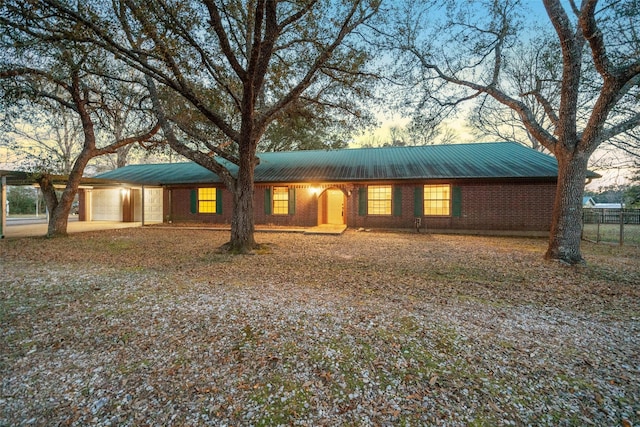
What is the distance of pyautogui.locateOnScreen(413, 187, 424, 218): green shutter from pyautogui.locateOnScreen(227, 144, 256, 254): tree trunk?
815 cm

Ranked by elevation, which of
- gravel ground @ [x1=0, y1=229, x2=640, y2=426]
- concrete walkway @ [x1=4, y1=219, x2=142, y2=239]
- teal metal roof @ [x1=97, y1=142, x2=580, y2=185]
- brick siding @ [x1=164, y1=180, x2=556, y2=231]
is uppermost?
teal metal roof @ [x1=97, y1=142, x2=580, y2=185]

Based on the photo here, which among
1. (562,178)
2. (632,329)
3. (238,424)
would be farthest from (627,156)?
(238,424)

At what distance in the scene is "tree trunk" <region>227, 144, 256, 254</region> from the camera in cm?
824

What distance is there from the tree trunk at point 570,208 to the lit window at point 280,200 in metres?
11.0

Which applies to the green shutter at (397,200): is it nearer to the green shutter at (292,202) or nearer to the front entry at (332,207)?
the front entry at (332,207)

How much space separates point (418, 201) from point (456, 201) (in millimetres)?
1619

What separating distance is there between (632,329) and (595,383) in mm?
1778

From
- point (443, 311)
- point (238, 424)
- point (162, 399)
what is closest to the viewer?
point (238, 424)

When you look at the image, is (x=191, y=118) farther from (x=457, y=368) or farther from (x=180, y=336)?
(x=457, y=368)

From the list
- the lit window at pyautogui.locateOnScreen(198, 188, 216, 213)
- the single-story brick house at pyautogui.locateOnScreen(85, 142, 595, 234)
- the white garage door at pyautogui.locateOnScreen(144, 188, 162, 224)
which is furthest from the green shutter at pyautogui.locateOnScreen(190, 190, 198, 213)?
the white garage door at pyautogui.locateOnScreen(144, 188, 162, 224)

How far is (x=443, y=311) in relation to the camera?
3963 millimetres

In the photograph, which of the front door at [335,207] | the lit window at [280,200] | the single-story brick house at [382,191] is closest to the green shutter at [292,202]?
the single-story brick house at [382,191]

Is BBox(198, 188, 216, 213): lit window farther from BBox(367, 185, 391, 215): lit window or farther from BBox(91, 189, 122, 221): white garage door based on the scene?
BBox(367, 185, 391, 215): lit window

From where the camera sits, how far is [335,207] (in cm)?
1730
